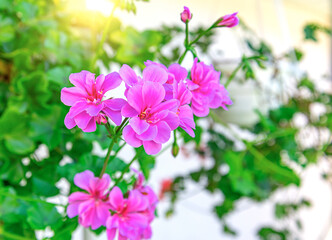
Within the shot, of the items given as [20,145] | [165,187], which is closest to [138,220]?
[20,145]

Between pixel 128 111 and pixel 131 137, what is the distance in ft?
0.06

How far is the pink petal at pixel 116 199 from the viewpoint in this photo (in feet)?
0.97

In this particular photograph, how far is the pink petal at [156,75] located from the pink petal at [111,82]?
0.07ft

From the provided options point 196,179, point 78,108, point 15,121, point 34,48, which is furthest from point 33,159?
point 196,179

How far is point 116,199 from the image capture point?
0.98ft

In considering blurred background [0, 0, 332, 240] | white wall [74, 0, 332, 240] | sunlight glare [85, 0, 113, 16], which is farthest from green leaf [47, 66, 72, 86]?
white wall [74, 0, 332, 240]

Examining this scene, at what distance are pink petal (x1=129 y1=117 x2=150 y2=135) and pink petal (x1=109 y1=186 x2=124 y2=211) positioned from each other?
0.09 metres

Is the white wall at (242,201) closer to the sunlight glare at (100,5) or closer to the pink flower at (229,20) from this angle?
the sunlight glare at (100,5)

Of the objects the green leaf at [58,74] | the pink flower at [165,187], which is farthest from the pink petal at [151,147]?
the pink flower at [165,187]

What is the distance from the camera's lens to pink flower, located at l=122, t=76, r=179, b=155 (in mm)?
230

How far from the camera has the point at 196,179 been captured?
951 millimetres

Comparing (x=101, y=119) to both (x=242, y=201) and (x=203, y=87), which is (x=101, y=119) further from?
(x=242, y=201)

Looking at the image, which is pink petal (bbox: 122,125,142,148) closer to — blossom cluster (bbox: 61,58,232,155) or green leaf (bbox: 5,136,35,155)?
blossom cluster (bbox: 61,58,232,155)

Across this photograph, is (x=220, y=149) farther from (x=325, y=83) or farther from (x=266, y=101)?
(x=325, y=83)
